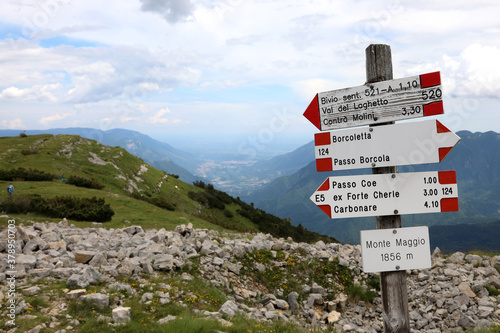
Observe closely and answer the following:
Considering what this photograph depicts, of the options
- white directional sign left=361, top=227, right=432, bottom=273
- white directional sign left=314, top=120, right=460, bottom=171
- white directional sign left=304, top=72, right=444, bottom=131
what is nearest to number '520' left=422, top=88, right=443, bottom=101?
white directional sign left=304, top=72, right=444, bottom=131

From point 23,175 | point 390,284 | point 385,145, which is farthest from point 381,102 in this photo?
point 23,175

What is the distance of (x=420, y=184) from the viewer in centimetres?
481

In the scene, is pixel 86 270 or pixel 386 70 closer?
pixel 386 70

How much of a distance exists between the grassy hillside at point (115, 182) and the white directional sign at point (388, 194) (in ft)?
68.4

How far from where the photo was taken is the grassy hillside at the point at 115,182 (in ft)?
88.3

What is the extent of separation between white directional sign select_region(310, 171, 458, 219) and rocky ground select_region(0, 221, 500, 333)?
3677mm

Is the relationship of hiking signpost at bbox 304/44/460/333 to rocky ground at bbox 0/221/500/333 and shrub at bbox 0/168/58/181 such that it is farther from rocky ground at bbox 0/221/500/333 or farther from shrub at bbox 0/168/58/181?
shrub at bbox 0/168/58/181

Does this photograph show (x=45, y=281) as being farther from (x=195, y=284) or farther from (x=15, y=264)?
(x=195, y=284)

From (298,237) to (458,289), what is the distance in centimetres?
2913

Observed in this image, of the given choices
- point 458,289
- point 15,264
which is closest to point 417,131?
point 458,289

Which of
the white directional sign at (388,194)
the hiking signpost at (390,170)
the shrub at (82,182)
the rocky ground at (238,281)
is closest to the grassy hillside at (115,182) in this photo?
the shrub at (82,182)

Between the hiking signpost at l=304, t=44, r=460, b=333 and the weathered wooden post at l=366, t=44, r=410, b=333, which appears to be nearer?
the hiking signpost at l=304, t=44, r=460, b=333

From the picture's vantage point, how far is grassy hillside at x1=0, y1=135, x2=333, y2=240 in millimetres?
26922

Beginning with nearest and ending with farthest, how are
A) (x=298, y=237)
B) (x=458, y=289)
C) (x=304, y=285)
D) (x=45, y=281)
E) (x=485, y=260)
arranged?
(x=45, y=281) → (x=458, y=289) → (x=304, y=285) → (x=485, y=260) → (x=298, y=237)
